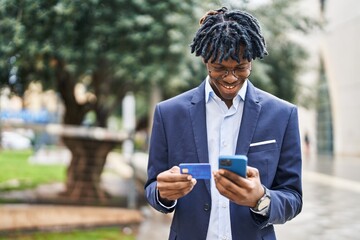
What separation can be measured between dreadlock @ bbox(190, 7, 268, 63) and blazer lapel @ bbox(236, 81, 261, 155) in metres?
0.18

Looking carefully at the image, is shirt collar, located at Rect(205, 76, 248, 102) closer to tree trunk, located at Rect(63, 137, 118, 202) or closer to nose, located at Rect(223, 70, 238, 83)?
nose, located at Rect(223, 70, 238, 83)

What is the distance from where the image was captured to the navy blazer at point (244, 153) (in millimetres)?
1981

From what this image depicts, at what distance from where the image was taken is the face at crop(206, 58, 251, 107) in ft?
6.31

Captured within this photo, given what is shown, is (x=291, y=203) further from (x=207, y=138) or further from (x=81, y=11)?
(x=81, y=11)

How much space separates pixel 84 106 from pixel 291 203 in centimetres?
1066

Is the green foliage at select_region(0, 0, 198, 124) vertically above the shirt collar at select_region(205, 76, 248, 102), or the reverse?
the green foliage at select_region(0, 0, 198, 124)

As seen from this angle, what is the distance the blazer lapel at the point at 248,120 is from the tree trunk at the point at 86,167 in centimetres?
927

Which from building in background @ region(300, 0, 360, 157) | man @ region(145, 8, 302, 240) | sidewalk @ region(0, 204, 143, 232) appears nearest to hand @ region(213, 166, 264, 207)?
man @ region(145, 8, 302, 240)

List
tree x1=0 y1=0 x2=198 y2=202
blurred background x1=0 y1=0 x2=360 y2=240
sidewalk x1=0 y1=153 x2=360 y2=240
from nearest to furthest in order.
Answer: tree x1=0 y1=0 x2=198 y2=202, blurred background x1=0 y1=0 x2=360 y2=240, sidewalk x1=0 y1=153 x2=360 y2=240

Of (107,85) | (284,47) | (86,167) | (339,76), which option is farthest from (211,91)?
(339,76)

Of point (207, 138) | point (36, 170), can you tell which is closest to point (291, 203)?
point (207, 138)

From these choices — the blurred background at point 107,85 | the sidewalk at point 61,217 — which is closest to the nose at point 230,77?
the blurred background at point 107,85

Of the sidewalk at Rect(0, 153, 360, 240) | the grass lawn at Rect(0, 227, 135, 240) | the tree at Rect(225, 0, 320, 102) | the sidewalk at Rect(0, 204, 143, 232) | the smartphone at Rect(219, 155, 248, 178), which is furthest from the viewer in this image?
the tree at Rect(225, 0, 320, 102)

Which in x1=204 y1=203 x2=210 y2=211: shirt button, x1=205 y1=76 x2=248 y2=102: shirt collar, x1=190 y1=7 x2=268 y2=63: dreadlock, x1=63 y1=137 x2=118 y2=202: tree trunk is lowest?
x1=63 y1=137 x2=118 y2=202: tree trunk
